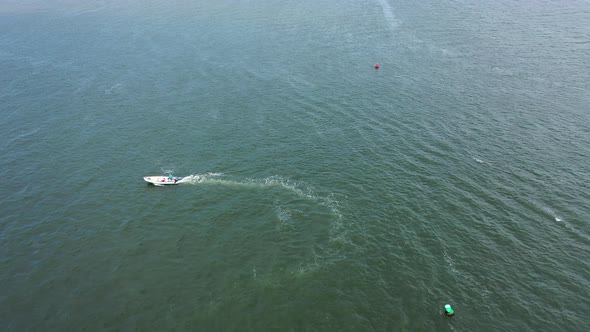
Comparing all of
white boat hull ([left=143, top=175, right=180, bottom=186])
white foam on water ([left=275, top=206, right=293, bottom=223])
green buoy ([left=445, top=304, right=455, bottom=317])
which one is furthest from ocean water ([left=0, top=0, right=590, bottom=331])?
white boat hull ([left=143, top=175, right=180, bottom=186])

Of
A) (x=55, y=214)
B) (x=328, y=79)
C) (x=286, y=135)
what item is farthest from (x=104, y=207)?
(x=328, y=79)

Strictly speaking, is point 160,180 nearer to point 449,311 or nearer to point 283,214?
point 283,214

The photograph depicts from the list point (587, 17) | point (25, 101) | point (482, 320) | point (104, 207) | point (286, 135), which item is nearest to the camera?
point (482, 320)

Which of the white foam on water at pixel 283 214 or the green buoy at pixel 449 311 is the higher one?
the green buoy at pixel 449 311

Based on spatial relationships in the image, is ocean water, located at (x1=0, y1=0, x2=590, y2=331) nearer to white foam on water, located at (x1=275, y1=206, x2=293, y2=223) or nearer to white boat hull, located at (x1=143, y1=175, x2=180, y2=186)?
white foam on water, located at (x1=275, y1=206, x2=293, y2=223)

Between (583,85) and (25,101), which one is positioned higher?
(583,85)

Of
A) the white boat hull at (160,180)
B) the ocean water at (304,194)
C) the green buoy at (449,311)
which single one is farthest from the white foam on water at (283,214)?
the green buoy at (449,311)

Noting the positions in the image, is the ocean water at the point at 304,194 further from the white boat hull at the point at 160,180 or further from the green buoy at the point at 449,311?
the white boat hull at the point at 160,180

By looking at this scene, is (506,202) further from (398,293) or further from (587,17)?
(587,17)

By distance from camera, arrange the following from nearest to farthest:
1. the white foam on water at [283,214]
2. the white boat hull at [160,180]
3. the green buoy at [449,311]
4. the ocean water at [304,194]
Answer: the green buoy at [449,311]
the ocean water at [304,194]
the white foam on water at [283,214]
the white boat hull at [160,180]
